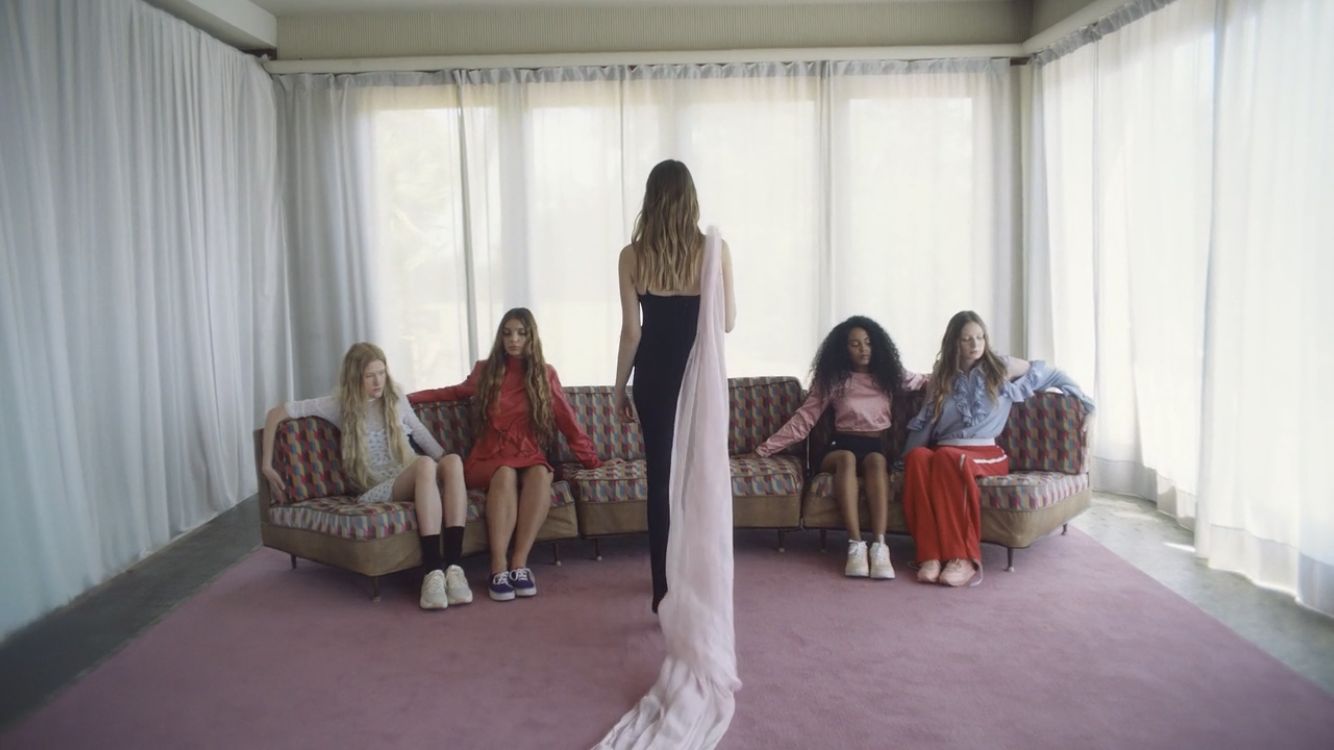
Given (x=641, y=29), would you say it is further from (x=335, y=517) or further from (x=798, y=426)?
(x=335, y=517)

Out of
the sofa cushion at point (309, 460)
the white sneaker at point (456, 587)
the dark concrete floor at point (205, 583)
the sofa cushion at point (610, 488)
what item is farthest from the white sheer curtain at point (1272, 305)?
the sofa cushion at point (309, 460)

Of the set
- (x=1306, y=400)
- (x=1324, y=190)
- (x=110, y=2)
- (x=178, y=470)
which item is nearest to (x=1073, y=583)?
(x=1306, y=400)

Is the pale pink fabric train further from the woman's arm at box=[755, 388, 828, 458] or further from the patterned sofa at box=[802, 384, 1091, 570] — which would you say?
the woman's arm at box=[755, 388, 828, 458]

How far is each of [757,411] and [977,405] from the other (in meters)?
0.93

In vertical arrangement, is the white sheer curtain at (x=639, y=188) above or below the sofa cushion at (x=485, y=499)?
above

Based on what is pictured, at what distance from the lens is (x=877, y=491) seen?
11.5ft

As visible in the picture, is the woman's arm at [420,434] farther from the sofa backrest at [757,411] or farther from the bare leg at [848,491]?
the bare leg at [848,491]

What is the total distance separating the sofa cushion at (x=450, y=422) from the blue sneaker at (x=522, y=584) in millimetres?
769

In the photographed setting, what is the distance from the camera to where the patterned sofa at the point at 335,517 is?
3.21 meters

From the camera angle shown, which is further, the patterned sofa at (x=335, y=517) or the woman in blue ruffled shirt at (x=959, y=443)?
the woman in blue ruffled shirt at (x=959, y=443)

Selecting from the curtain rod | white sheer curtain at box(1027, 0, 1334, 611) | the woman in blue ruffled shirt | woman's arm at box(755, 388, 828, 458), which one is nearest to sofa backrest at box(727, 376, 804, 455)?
woman's arm at box(755, 388, 828, 458)

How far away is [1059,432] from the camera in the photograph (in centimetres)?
→ 368

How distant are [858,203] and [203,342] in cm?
355

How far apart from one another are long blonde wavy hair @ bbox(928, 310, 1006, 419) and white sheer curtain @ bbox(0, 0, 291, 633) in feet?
10.6
